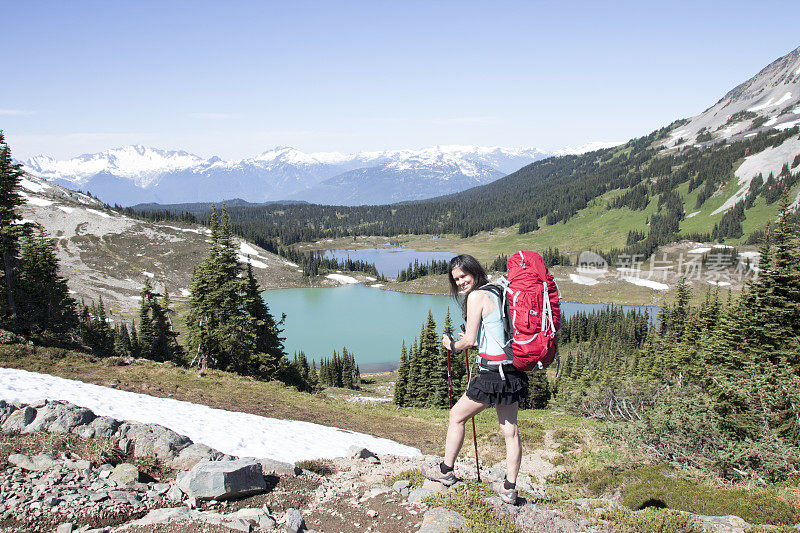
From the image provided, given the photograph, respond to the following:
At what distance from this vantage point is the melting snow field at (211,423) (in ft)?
37.3

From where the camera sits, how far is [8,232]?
77.4 feet

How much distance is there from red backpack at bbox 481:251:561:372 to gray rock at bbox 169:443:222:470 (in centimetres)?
669

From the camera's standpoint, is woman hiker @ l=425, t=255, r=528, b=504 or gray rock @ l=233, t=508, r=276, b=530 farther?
gray rock @ l=233, t=508, r=276, b=530

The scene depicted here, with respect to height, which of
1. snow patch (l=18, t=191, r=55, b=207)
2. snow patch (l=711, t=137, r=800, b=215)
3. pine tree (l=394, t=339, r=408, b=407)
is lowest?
pine tree (l=394, t=339, r=408, b=407)

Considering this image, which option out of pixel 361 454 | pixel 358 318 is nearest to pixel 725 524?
pixel 361 454

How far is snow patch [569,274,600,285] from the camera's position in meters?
155

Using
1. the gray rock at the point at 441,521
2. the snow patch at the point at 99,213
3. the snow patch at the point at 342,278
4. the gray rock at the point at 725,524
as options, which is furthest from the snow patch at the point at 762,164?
the snow patch at the point at 99,213

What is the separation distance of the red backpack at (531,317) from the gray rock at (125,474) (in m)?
6.54

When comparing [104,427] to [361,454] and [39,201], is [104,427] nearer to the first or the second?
[361,454]

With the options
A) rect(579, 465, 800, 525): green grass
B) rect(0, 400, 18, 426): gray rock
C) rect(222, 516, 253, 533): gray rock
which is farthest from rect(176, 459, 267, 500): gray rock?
rect(579, 465, 800, 525): green grass

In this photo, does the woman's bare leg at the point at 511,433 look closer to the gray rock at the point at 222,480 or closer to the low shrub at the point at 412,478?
the low shrub at the point at 412,478

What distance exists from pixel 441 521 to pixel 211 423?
9.38 metres

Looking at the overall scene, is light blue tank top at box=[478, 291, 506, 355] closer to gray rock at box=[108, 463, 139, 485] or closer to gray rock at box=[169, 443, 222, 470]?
gray rock at box=[108, 463, 139, 485]

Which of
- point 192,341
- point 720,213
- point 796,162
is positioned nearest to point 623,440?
point 192,341
